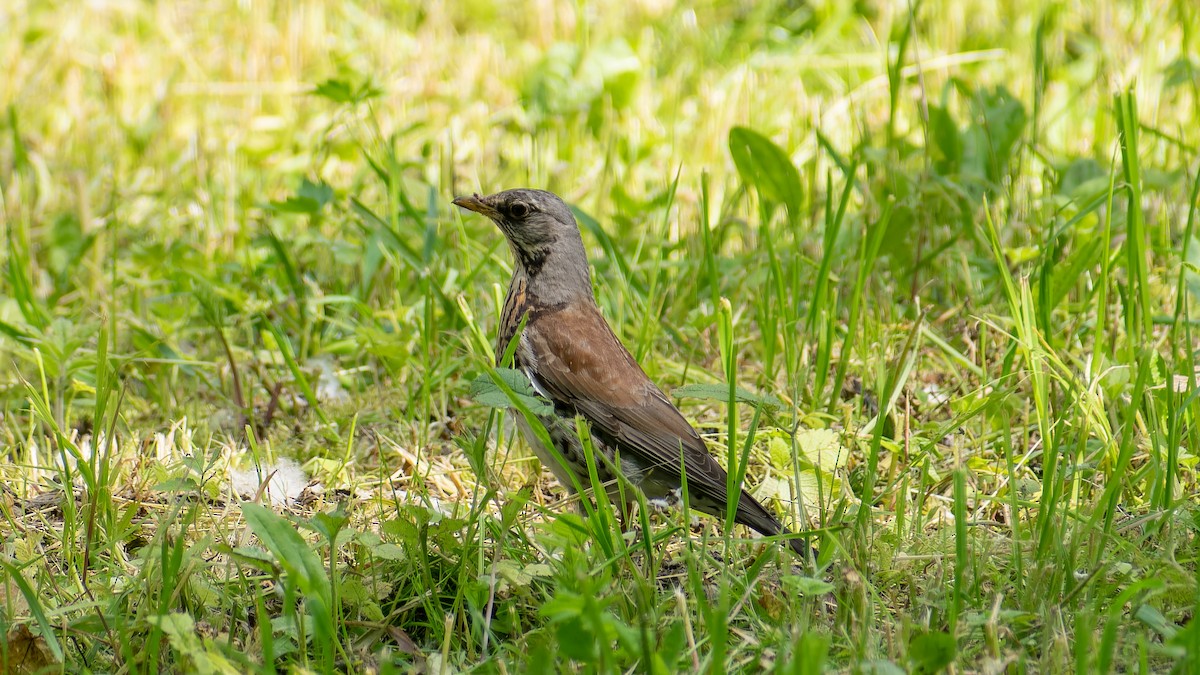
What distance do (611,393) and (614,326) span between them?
80 centimetres

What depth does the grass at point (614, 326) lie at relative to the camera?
8.66ft

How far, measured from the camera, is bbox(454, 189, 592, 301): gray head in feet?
12.9

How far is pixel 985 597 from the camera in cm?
272

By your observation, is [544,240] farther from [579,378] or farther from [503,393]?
[503,393]

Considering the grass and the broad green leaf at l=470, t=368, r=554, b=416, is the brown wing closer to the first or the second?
the grass

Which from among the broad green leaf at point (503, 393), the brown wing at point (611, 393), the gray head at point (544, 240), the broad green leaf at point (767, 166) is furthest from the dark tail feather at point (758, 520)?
the broad green leaf at point (767, 166)

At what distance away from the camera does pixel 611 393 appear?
11.7 feet

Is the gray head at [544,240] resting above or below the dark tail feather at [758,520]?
above

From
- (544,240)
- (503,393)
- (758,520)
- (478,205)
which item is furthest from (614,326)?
(503,393)

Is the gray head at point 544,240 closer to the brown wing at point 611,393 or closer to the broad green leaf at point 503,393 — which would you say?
the brown wing at point 611,393

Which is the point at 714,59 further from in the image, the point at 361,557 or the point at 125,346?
the point at 361,557

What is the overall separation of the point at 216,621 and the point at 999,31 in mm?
5844

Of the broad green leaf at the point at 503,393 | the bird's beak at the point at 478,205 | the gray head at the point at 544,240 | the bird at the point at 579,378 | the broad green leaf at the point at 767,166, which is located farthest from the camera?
the broad green leaf at the point at 767,166

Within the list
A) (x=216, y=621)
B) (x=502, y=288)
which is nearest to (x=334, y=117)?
(x=502, y=288)
